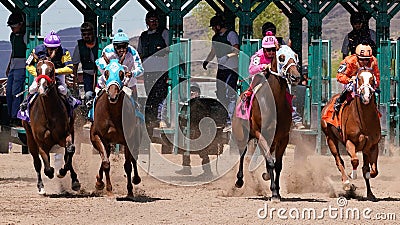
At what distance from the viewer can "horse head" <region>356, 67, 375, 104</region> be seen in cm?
1282

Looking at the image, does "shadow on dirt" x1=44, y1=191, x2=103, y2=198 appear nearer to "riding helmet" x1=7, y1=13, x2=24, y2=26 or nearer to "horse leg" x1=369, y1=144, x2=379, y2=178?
"horse leg" x1=369, y1=144, x2=379, y2=178

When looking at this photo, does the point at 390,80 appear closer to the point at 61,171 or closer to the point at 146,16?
the point at 146,16

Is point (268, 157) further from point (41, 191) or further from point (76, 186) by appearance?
point (41, 191)

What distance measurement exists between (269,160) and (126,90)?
6.71 feet

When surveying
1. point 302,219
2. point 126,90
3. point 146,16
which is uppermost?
point 146,16

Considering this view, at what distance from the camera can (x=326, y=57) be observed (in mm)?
17562

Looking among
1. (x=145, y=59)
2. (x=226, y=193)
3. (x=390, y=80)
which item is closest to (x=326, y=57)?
(x=390, y=80)

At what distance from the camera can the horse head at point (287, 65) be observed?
12.4 m

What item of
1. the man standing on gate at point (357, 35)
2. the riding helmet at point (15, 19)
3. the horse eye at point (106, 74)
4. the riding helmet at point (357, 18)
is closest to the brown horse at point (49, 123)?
the horse eye at point (106, 74)

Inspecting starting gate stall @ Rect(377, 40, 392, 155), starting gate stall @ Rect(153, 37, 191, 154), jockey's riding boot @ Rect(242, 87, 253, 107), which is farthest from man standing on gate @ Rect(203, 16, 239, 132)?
jockey's riding boot @ Rect(242, 87, 253, 107)

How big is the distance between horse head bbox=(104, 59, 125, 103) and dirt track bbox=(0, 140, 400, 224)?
4.53 feet

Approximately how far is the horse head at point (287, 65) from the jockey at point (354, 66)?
104cm

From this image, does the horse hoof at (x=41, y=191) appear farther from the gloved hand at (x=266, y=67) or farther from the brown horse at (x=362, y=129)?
the brown horse at (x=362, y=129)

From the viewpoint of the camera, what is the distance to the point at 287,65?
12547mm
